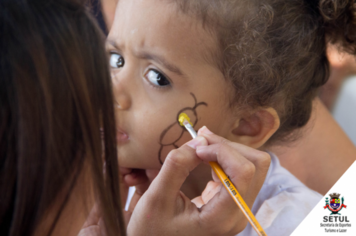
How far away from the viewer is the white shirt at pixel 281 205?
0.92 metres

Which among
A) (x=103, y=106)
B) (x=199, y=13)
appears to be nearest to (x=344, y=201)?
(x=199, y=13)

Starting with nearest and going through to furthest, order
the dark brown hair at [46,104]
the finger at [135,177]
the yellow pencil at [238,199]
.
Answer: the dark brown hair at [46,104] → the yellow pencil at [238,199] → the finger at [135,177]

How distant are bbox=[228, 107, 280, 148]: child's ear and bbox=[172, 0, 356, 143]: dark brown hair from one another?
0.03 metres

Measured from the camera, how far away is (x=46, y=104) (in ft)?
1.32

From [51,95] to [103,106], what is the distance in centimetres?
9

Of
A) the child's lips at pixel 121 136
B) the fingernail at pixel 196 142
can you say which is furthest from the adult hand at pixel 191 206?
the child's lips at pixel 121 136

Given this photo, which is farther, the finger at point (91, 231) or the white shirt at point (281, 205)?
the white shirt at point (281, 205)

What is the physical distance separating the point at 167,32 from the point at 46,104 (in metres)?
0.43

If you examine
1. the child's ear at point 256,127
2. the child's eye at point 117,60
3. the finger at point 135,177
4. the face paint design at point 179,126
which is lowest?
the child's ear at point 256,127

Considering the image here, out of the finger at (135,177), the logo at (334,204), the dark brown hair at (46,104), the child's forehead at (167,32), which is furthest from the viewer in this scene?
the finger at (135,177)

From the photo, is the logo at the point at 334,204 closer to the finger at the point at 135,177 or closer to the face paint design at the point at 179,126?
the face paint design at the point at 179,126

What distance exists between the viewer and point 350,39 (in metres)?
0.95

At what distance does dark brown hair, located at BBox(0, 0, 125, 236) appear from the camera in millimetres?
390

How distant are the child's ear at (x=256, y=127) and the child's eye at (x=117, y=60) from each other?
366mm
